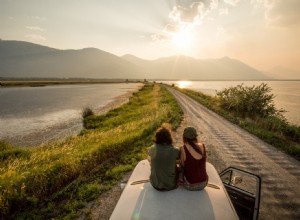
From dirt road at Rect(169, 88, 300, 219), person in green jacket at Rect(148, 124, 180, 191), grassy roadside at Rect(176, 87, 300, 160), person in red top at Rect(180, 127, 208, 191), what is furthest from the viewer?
grassy roadside at Rect(176, 87, 300, 160)

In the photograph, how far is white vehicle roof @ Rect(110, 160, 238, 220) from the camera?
2984 millimetres

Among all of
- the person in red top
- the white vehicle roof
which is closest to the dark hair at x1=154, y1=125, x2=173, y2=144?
the person in red top

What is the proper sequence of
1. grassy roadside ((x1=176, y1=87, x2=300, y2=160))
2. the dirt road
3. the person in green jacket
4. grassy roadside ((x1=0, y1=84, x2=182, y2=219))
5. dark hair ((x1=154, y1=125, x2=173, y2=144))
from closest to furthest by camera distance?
the person in green jacket, dark hair ((x1=154, y1=125, x2=173, y2=144)), grassy roadside ((x1=0, y1=84, x2=182, y2=219)), the dirt road, grassy roadside ((x1=176, y1=87, x2=300, y2=160))

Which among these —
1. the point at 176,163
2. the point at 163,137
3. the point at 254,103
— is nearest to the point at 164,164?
the point at 176,163

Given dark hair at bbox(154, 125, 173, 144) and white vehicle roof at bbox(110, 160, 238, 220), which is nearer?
white vehicle roof at bbox(110, 160, 238, 220)

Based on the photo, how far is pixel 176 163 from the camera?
401cm

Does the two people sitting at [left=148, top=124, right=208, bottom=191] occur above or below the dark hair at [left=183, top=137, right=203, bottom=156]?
below

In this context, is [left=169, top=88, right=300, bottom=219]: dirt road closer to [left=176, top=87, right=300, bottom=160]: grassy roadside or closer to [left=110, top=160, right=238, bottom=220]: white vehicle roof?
[left=176, top=87, right=300, bottom=160]: grassy roadside

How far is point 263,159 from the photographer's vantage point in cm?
933

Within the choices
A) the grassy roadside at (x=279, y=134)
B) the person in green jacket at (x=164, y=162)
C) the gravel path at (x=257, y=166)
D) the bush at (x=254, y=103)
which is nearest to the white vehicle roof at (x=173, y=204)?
the person in green jacket at (x=164, y=162)

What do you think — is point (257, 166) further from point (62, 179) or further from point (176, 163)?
point (62, 179)

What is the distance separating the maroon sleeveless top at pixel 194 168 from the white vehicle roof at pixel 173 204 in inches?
8.6

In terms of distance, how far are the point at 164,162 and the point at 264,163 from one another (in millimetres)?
7046

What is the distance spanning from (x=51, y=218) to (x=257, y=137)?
12.5m
